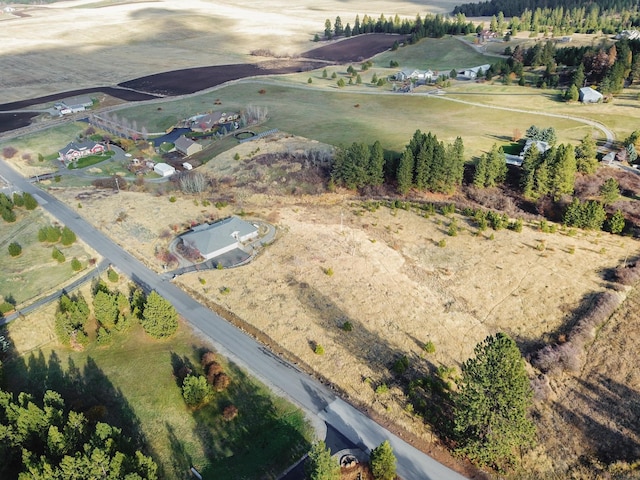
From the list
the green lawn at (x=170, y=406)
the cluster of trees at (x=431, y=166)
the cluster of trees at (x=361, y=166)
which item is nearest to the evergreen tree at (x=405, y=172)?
the cluster of trees at (x=431, y=166)

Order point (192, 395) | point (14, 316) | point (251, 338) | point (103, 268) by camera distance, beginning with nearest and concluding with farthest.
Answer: point (192, 395) < point (251, 338) < point (14, 316) < point (103, 268)

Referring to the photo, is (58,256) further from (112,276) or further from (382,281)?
(382,281)

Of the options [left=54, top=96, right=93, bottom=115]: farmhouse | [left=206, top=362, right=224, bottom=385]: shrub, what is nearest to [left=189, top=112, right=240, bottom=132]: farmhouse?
[left=54, top=96, right=93, bottom=115]: farmhouse

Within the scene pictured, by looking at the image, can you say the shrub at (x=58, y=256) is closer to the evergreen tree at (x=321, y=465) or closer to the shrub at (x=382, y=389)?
the shrub at (x=382, y=389)

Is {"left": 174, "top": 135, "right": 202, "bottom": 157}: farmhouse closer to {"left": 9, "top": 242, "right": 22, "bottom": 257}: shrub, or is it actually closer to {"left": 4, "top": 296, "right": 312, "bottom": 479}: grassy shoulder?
{"left": 9, "top": 242, "right": 22, "bottom": 257}: shrub

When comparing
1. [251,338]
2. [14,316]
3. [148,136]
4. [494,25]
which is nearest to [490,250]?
[251,338]

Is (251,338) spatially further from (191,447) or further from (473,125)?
(473,125)
